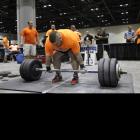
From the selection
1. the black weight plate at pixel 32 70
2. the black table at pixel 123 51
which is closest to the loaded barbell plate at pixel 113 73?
the black weight plate at pixel 32 70

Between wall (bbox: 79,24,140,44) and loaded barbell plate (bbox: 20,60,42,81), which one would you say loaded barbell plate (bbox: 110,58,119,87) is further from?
wall (bbox: 79,24,140,44)

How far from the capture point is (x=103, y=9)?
91.6 ft

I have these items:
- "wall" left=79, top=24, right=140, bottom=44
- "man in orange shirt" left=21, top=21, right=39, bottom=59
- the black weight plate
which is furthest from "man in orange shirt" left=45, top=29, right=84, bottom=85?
"wall" left=79, top=24, right=140, bottom=44

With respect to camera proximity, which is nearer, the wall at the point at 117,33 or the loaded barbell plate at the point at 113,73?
the loaded barbell plate at the point at 113,73

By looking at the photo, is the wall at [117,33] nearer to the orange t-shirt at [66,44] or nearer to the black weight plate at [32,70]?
the black weight plate at [32,70]

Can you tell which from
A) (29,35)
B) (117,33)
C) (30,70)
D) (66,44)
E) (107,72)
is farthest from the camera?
(117,33)

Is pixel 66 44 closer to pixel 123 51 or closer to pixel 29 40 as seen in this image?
pixel 29 40

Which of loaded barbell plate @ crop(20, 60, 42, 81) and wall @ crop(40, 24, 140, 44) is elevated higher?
wall @ crop(40, 24, 140, 44)

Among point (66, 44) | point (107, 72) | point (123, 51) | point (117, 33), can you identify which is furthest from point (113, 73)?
point (117, 33)
